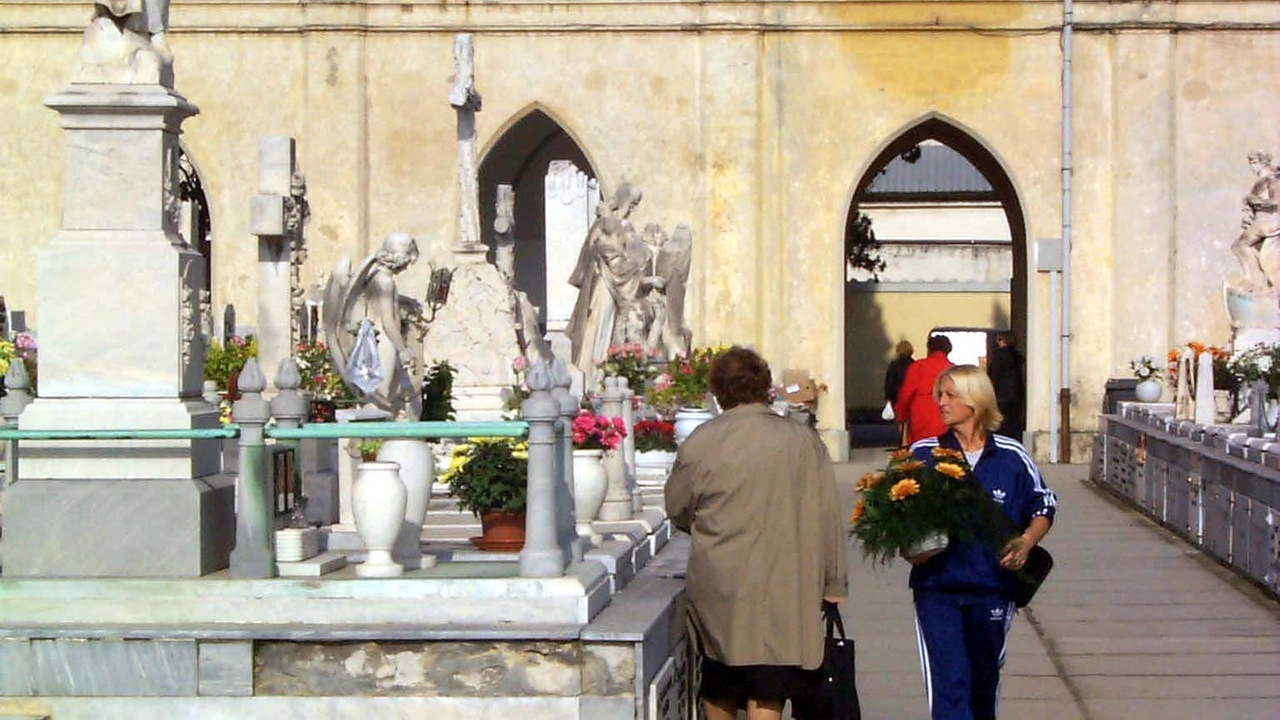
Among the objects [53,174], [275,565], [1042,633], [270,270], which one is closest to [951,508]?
[275,565]

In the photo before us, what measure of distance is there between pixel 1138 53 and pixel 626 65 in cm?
610

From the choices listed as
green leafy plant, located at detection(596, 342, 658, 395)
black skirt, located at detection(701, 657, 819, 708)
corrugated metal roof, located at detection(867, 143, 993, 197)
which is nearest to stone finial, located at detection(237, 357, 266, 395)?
black skirt, located at detection(701, 657, 819, 708)

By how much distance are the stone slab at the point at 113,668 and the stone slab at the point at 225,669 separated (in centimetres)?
3

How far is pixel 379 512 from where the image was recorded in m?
7.18

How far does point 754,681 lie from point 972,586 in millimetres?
809

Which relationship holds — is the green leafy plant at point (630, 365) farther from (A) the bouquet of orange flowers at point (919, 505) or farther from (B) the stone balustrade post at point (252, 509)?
(A) the bouquet of orange flowers at point (919, 505)

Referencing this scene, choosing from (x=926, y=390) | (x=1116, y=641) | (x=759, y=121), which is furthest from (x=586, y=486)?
(x=759, y=121)

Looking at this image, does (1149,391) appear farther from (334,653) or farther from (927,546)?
(334,653)

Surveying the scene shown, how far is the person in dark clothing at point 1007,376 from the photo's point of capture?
24.2 m

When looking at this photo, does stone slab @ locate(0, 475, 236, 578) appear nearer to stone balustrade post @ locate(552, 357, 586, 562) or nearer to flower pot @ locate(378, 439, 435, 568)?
flower pot @ locate(378, 439, 435, 568)

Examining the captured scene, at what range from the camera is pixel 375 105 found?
1008 inches

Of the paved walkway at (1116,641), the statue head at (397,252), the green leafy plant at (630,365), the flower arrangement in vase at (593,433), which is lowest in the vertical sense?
the paved walkway at (1116,641)

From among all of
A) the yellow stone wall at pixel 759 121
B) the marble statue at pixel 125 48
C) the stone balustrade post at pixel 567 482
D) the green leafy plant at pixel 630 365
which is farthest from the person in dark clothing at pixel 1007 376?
the marble statue at pixel 125 48

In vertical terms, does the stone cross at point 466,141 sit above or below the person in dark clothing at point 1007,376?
above
